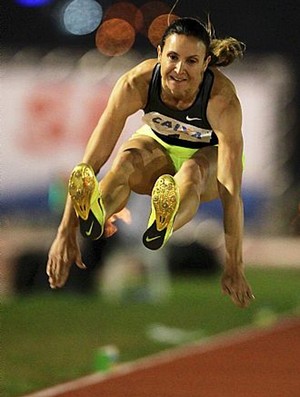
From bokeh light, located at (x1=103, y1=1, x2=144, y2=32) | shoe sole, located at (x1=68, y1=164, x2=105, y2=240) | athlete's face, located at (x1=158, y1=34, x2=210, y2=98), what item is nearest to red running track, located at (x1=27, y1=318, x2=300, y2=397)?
shoe sole, located at (x1=68, y1=164, x2=105, y2=240)

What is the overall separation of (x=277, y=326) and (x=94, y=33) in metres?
1.03

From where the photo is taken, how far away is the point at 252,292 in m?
3.08

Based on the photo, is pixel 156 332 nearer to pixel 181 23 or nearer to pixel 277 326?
pixel 277 326

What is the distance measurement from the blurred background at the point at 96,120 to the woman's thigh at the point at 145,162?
14cm

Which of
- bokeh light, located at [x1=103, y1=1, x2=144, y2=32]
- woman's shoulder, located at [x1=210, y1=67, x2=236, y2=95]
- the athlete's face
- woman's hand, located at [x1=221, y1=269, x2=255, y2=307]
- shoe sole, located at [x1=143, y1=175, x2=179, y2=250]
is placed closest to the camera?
shoe sole, located at [x1=143, y1=175, x2=179, y2=250]

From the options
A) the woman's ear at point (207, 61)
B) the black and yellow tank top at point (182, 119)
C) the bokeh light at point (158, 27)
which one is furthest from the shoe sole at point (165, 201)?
the bokeh light at point (158, 27)

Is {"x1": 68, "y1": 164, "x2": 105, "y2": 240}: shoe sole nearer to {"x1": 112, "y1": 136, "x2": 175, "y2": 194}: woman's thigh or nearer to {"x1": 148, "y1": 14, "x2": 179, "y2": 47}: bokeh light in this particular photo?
{"x1": 112, "y1": 136, "x2": 175, "y2": 194}: woman's thigh

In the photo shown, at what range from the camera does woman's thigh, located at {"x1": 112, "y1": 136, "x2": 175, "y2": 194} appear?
282cm

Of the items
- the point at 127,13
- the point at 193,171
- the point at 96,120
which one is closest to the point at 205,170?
the point at 193,171

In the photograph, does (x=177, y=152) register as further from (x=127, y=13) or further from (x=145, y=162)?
(x=127, y=13)

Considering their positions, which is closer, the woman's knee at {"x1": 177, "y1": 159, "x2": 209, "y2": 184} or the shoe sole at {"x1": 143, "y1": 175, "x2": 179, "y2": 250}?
the shoe sole at {"x1": 143, "y1": 175, "x2": 179, "y2": 250}

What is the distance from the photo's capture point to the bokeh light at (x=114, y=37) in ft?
10.0

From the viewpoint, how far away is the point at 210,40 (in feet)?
9.11

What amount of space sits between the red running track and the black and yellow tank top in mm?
681
